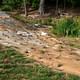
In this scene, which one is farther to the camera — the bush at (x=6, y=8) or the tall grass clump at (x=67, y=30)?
the bush at (x=6, y=8)

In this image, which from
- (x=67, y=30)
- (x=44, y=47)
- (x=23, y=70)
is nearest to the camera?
(x=23, y=70)

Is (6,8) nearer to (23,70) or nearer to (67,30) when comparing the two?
(67,30)

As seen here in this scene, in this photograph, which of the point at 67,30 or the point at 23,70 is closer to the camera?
the point at 23,70

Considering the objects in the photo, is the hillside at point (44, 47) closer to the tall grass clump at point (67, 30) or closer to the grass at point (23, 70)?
the grass at point (23, 70)

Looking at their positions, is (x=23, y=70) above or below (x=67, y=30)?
below

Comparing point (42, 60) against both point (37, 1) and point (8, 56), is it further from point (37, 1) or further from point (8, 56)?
point (37, 1)

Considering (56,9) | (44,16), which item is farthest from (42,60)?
(56,9)

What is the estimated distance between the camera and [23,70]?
6.80 metres

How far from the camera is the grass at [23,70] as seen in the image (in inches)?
253

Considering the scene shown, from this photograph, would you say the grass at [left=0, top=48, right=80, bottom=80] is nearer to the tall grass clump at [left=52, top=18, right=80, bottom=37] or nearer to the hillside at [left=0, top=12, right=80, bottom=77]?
the hillside at [left=0, top=12, right=80, bottom=77]

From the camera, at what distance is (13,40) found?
31.4 ft

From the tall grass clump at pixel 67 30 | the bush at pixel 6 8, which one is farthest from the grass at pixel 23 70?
the bush at pixel 6 8

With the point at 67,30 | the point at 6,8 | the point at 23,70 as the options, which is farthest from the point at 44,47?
the point at 6,8

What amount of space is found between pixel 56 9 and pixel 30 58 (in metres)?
13.0
